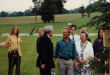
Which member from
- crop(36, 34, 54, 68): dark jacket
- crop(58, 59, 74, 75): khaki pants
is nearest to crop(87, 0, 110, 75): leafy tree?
crop(36, 34, 54, 68): dark jacket

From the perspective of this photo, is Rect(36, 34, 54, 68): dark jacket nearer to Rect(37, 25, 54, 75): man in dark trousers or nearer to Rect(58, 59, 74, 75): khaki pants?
Rect(37, 25, 54, 75): man in dark trousers

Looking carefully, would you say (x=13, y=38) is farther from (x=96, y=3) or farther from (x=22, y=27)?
(x=22, y=27)

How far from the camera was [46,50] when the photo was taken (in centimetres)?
703

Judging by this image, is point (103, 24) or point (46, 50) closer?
point (103, 24)

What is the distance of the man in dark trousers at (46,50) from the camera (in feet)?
23.0

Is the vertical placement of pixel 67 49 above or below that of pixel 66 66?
above

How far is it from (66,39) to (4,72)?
238 inches

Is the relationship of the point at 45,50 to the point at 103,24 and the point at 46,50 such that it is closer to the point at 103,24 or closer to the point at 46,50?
the point at 46,50

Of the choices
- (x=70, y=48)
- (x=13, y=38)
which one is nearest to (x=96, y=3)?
(x=70, y=48)

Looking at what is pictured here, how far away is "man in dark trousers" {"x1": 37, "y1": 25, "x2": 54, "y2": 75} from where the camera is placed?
23.0ft

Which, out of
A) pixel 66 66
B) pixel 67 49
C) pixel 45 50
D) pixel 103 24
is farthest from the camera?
pixel 66 66

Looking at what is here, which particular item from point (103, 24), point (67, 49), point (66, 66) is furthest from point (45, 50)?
point (103, 24)

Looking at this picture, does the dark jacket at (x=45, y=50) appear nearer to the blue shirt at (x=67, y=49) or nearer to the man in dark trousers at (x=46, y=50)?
the man in dark trousers at (x=46, y=50)

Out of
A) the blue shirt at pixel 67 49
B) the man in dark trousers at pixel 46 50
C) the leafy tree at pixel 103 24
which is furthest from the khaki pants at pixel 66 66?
the leafy tree at pixel 103 24
